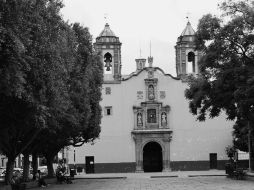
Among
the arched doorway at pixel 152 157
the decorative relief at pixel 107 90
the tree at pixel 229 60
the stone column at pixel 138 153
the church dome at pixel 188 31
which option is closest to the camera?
the tree at pixel 229 60

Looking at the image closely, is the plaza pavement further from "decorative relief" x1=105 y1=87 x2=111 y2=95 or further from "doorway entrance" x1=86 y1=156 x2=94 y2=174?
"decorative relief" x1=105 y1=87 x2=111 y2=95

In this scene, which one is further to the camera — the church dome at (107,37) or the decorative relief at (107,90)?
the church dome at (107,37)

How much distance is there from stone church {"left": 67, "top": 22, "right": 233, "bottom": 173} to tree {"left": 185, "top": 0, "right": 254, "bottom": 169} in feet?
83.6

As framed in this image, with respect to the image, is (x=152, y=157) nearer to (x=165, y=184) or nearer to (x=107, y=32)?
(x=107, y=32)

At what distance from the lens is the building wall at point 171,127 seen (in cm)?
6062

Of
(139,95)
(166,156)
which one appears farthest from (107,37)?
(166,156)

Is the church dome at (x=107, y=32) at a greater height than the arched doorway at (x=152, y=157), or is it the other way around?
the church dome at (x=107, y=32)

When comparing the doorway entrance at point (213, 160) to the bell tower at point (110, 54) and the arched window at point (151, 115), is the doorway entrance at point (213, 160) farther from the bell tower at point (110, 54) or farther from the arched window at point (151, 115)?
the bell tower at point (110, 54)

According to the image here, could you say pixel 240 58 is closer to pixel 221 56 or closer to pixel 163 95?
pixel 221 56

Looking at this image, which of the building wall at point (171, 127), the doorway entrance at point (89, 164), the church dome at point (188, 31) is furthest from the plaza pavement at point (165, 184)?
the church dome at point (188, 31)

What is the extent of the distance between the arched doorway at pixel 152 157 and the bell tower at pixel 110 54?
8279 mm

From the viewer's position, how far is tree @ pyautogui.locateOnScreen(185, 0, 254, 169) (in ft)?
104

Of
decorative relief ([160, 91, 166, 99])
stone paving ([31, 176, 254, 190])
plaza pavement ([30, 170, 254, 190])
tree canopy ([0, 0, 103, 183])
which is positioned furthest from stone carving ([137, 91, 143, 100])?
stone paving ([31, 176, 254, 190])

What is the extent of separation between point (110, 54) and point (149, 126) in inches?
356
